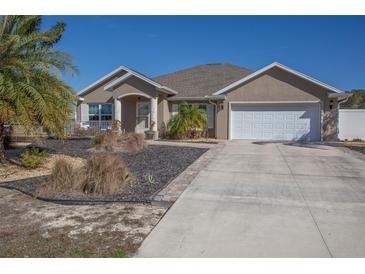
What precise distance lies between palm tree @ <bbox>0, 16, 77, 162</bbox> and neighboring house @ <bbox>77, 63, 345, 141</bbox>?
9.66 meters

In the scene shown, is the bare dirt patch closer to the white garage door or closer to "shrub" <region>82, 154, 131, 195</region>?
"shrub" <region>82, 154, 131, 195</region>

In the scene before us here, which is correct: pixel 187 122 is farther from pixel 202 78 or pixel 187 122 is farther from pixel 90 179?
pixel 90 179

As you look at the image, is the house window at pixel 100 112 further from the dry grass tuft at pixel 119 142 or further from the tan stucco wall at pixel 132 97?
the dry grass tuft at pixel 119 142

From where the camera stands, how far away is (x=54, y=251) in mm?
4125

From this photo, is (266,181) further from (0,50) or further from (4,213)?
(0,50)

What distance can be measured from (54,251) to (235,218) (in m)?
2.80

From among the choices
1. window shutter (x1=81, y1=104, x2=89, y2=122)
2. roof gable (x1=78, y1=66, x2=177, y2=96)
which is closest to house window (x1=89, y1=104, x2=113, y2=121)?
window shutter (x1=81, y1=104, x2=89, y2=122)

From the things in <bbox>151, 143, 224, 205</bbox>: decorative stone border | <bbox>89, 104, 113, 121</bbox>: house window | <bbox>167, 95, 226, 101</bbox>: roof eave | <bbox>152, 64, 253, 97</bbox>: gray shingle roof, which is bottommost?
<bbox>151, 143, 224, 205</bbox>: decorative stone border

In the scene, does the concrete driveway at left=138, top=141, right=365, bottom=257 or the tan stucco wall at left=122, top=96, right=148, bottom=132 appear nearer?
the concrete driveway at left=138, top=141, right=365, bottom=257

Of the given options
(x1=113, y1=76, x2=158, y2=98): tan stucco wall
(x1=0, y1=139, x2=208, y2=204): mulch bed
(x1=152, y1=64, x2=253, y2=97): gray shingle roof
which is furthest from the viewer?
(x1=152, y1=64, x2=253, y2=97): gray shingle roof

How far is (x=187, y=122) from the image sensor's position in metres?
19.2

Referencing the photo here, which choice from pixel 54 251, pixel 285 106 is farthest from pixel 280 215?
pixel 285 106

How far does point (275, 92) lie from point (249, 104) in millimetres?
1716

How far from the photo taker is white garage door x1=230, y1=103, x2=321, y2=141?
1891cm
